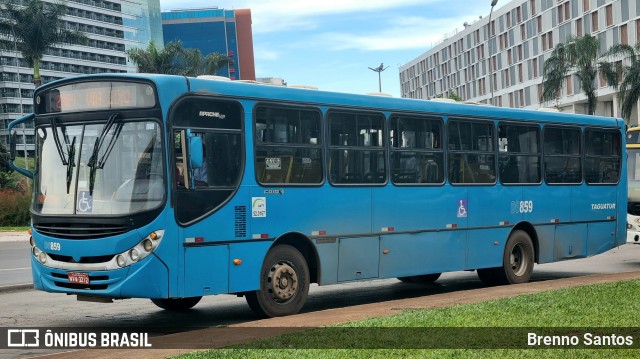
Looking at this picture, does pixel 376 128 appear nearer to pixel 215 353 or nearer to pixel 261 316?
pixel 261 316

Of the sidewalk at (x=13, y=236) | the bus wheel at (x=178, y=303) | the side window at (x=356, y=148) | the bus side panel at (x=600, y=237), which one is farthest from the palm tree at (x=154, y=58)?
the bus wheel at (x=178, y=303)

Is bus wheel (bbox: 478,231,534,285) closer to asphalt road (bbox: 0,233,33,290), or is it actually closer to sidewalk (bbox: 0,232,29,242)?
asphalt road (bbox: 0,233,33,290)

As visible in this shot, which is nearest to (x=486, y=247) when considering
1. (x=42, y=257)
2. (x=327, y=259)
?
(x=327, y=259)

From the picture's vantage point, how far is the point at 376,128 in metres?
15.1

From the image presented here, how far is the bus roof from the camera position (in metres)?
12.5

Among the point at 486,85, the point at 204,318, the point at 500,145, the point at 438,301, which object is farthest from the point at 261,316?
the point at 486,85

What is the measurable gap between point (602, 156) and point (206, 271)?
1098 centimetres

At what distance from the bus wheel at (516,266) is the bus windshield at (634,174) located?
6349 millimetres

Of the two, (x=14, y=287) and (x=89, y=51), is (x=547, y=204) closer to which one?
(x=14, y=287)

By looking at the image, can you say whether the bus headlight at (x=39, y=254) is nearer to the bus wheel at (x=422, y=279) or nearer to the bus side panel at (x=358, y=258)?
the bus side panel at (x=358, y=258)

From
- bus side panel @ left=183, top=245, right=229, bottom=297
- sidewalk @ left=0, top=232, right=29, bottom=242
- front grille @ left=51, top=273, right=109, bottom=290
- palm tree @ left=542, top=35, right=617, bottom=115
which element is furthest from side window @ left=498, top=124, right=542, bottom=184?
palm tree @ left=542, top=35, right=617, bottom=115

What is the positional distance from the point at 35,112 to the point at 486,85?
115 metres

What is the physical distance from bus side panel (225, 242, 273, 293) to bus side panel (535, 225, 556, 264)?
7.37m

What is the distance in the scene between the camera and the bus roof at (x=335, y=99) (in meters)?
12.5
